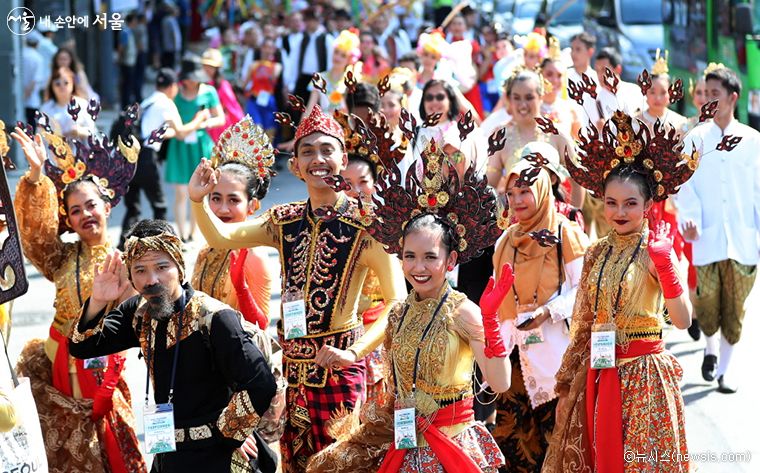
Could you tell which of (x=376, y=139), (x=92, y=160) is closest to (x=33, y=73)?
(x=92, y=160)

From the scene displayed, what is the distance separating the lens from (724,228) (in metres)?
7.19

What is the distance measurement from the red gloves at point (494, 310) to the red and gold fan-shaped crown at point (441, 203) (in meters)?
0.36

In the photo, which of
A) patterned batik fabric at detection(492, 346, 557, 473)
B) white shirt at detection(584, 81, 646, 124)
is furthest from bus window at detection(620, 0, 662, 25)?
patterned batik fabric at detection(492, 346, 557, 473)

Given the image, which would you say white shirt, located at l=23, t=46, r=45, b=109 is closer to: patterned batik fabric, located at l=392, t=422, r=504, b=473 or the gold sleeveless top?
the gold sleeveless top

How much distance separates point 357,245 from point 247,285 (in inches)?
32.9

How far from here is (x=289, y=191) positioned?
13.5m

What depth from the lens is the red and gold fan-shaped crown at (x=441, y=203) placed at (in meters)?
4.19

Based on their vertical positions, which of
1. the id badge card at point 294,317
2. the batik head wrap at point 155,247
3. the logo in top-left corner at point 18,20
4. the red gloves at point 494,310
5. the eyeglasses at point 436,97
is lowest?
the id badge card at point 294,317

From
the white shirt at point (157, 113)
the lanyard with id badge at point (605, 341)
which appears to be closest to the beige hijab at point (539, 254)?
the lanyard with id badge at point (605, 341)

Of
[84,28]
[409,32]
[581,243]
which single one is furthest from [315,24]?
[581,243]

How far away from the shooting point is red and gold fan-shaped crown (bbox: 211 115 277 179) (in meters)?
5.53

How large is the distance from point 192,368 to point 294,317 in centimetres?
66

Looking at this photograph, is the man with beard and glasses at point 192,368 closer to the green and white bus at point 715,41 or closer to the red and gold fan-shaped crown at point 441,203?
the red and gold fan-shaped crown at point 441,203

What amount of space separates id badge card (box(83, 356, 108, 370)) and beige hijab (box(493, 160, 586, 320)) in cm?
204
